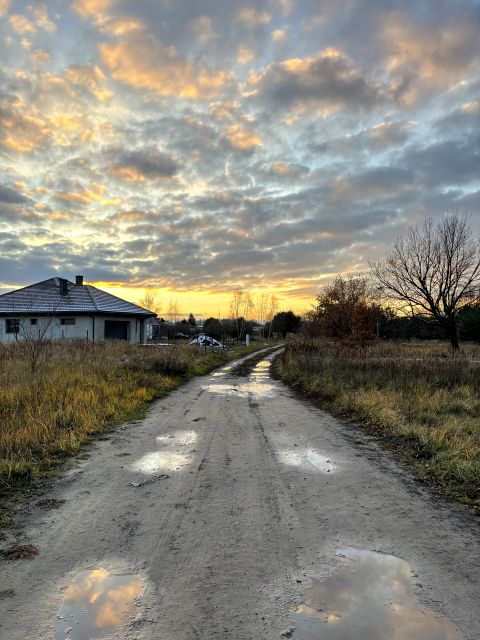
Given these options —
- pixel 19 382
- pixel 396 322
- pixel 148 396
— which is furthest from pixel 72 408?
pixel 396 322

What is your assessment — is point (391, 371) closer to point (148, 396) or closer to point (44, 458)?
point (148, 396)

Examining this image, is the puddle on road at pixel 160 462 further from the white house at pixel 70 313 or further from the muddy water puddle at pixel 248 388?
the white house at pixel 70 313

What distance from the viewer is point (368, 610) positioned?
2859 millimetres

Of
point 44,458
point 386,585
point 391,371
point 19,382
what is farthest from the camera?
point 391,371

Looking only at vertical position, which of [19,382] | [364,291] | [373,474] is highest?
[364,291]

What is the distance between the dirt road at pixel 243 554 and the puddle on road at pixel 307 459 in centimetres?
4

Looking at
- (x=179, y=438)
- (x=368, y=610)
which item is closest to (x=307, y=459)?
(x=179, y=438)

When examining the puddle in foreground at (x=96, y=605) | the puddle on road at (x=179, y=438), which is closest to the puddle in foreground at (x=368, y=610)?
Result: the puddle in foreground at (x=96, y=605)

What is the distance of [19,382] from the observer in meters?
10.3

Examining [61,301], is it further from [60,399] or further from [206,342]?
[60,399]

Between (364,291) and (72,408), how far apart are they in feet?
126

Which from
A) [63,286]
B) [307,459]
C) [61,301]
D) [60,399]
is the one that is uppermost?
[63,286]

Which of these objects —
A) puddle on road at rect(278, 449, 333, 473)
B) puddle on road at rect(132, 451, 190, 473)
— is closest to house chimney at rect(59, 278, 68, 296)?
puddle on road at rect(132, 451, 190, 473)

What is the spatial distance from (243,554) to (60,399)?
696cm
